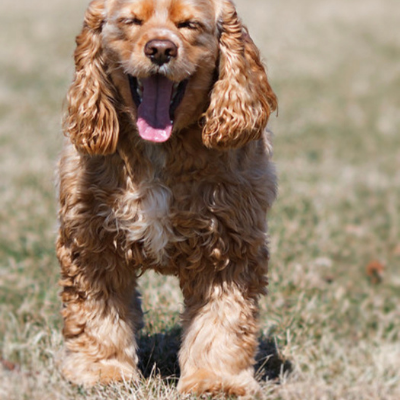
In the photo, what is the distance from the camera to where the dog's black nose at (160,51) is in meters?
3.57

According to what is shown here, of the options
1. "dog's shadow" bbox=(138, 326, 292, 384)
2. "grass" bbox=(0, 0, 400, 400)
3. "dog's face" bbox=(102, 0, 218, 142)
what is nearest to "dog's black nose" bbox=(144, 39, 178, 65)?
"dog's face" bbox=(102, 0, 218, 142)

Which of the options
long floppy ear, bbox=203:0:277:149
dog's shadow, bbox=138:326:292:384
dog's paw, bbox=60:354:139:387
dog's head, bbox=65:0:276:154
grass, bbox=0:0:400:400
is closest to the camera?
dog's head, bbox=65:0:276:154

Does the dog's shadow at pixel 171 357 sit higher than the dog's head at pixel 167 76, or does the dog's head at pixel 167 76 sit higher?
the dog's head at pixel 167 76

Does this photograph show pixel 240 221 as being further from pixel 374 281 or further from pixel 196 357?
pixel 374 281

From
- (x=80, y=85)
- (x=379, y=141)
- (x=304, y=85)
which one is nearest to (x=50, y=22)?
(x=304, y=85)

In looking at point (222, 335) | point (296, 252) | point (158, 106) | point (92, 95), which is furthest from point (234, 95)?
point (296, 252)

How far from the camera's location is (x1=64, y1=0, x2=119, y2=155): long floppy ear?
12.9ft

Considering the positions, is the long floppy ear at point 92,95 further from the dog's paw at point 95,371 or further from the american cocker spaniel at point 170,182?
the dog's paw at point 95,371

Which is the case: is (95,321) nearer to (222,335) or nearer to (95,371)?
(95,371)

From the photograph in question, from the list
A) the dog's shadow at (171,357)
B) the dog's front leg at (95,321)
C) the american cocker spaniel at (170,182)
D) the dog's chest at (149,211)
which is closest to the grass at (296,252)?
the dog's shadow at (171,357)

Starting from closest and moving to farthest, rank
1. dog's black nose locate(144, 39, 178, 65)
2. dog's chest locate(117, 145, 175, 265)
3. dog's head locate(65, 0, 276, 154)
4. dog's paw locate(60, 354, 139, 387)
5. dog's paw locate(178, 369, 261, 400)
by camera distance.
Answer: dog's black nose locate(144, 39, 178, 65) → dog's head locate(65, 0, 276, 154) → dog's chest locate(117, 145, 175, 265) → dog's paw locate(178, 369, 261, 400) → dog's paw locate(60, 354, 139, 387)

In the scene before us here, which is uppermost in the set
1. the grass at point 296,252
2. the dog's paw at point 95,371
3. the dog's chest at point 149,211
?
the dog's chest at point 149,211

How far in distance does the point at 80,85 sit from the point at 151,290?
6.44ft

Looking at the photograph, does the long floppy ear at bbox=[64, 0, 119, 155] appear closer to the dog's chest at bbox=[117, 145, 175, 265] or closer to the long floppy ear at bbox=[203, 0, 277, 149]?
the dog's chest at bbox=[117, 145, 175, 265]
